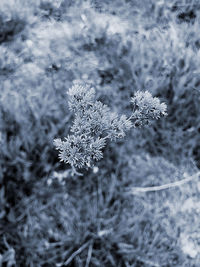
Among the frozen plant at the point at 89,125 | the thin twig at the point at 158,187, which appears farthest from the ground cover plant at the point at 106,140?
the frozen plant at the point at 89,125

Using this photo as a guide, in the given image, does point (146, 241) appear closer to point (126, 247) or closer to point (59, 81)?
point (126, 247)

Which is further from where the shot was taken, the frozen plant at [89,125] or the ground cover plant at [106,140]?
the ground cover plant at [106,140]

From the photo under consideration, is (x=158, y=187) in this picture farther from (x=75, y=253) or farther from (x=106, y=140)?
(x=75, y=253)

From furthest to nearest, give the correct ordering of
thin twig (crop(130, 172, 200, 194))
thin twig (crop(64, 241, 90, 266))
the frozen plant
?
1. thin twig (crop(130, 172, 200, 194))
2. thin twig (crop(64, 241, 90, 266))
3. the frozen plant

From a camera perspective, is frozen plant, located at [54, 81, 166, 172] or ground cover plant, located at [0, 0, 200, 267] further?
ground cover plant, located at [0, 0, 200, 267]

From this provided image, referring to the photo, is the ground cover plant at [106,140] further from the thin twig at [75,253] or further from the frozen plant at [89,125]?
the frozen plant at [89,125]

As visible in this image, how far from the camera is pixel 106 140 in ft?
5.62

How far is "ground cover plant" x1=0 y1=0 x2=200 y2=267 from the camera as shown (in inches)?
66.0

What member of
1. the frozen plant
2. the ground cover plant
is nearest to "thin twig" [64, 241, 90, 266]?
the ground cover plant

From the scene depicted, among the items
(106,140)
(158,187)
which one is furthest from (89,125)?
(158,187)

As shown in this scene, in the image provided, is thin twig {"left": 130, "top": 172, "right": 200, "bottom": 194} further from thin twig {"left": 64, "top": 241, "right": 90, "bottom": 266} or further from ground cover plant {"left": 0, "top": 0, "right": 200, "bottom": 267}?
thin twig {"left": 64, "top": 241, "right": 90, "bottom": 266}

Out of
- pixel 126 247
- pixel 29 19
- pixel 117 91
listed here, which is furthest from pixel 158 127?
pixel 29 19

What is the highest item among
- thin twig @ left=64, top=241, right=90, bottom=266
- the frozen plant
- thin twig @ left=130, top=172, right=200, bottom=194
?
the frozen plant

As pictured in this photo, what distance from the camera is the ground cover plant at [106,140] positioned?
1.68 metres
